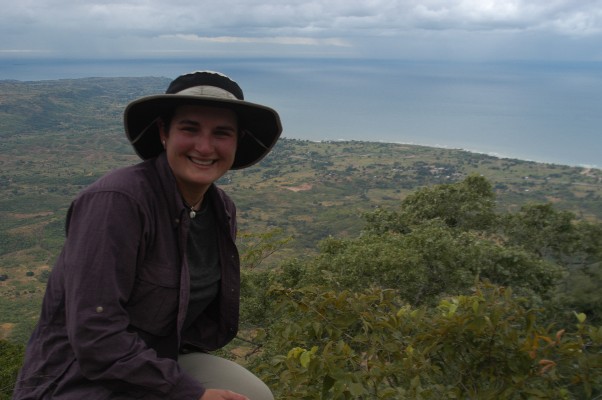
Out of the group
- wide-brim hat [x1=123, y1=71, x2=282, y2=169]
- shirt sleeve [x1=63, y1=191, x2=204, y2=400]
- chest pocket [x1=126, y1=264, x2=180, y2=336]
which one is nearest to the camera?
shirt sleeve [x1=63, y1=191, x2=204, y2=400]

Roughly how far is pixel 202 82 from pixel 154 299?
0.80 meters

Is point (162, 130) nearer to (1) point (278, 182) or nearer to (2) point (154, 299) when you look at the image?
(2) point (154, 299)

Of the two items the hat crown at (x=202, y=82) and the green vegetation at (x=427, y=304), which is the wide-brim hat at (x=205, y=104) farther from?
the green vegetation at (x=427, y=304)

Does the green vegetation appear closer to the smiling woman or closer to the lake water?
the smiling woman

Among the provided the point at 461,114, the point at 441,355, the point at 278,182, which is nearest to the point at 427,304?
the point at 441,355

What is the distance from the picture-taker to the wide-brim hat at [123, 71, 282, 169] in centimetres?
168

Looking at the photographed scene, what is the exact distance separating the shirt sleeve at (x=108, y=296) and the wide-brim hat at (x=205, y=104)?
42 cm

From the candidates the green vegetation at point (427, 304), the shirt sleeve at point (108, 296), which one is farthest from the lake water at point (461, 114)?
the shirt sleeve at point (108, 296)

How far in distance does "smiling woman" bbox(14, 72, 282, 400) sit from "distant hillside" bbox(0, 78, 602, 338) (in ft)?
78.4

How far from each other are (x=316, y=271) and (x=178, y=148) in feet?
21.3

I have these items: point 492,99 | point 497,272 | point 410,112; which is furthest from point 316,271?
point 492,99

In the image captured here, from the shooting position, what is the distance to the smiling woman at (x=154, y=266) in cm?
141

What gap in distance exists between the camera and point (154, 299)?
162cm

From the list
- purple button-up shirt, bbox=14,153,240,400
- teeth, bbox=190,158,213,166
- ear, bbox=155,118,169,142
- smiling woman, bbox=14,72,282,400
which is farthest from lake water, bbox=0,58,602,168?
purple button-up shirt, bbox=14,153,240,400
